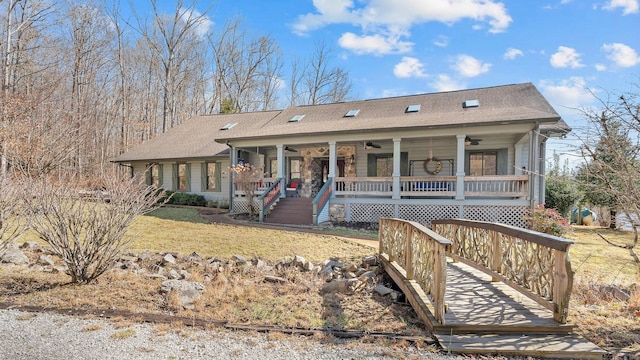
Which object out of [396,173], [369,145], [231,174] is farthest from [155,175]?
[396,173]

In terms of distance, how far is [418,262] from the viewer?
5.00 metres

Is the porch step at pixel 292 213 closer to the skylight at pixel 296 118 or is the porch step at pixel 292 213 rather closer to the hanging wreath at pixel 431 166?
the skylight at pixel 296 118

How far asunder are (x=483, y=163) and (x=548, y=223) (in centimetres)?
472

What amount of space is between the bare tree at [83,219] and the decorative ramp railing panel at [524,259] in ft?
18.4

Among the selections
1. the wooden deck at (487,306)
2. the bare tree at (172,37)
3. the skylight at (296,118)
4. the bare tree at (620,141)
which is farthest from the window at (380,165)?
the bare tree at (172,37)

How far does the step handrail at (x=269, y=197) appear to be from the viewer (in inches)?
541

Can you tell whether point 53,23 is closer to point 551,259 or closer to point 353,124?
point 353,124

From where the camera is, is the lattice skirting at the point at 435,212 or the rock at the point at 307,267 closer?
the rock at the point at 307,267

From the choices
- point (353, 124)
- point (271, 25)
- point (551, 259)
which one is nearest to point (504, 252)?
point (551, 259)

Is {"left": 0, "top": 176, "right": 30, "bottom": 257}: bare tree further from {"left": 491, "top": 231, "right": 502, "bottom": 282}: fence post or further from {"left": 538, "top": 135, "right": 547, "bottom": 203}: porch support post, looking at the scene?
{"left": 538, "top": 135, "right": 547, "bottom": 203}: porch support post

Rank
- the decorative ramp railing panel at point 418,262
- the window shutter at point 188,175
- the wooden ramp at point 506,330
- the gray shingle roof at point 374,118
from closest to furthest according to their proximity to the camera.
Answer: the wooden ramp at point 506,330 → the decorative ramp railing panel at point 418,262 → the gray shingle roof at point 374,118 → the window shutter at point 188,175

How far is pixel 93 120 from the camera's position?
2583 centimetres

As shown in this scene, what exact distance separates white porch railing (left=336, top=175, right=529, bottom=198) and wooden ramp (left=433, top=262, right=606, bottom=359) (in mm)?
8127

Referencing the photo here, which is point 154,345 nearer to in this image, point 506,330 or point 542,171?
point 506,330
